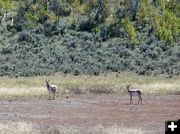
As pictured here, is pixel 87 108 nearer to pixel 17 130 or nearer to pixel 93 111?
pixel 93 111

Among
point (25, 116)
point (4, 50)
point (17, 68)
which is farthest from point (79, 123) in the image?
point (4, 50)

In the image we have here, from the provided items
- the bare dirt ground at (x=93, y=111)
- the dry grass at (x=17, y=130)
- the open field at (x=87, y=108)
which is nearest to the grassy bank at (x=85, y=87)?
the open field at (x=87, y=108)

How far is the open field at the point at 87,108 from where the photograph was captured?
21500 mm

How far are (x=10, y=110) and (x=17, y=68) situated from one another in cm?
2489

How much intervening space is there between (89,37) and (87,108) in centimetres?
3485

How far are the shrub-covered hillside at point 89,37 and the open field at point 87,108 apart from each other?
33.5 feet

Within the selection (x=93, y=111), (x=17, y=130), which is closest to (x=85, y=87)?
(x=93, y=111)

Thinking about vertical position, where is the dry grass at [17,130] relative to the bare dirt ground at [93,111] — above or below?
above

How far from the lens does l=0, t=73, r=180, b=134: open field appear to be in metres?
21.5

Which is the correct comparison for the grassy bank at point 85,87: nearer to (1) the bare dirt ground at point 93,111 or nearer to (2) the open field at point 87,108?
(2) the open field at point 87,108

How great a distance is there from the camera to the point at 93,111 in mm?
29062

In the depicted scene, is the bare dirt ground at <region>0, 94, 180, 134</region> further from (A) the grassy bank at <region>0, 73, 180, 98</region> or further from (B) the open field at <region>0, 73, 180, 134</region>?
(A) the grassy bank at <region>0, 73, 180, 98</region>

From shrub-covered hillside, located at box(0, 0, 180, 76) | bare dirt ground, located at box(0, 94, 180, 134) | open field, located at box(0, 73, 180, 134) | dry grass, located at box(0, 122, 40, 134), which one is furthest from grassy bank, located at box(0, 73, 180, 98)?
dry grass, located at box(0, 122, 40, 134)

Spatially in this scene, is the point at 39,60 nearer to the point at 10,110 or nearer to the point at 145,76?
the point at 145,76
